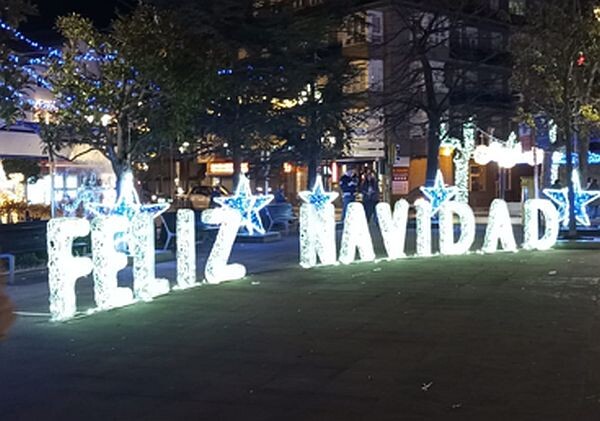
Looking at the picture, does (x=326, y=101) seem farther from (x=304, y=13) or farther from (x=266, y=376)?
(x=266, y=376)

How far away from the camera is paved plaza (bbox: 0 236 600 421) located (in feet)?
20.4

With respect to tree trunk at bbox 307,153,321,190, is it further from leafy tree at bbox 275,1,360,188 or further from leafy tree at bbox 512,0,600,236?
leafy tree at bbox 512,0,600,236

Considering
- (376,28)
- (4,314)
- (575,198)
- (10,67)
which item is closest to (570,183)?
(575,198)

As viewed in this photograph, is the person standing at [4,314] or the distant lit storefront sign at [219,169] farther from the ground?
the distant lit storefront sign at [219,169]

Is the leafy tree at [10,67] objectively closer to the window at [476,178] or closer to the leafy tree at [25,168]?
the leafy tree at [25,168]

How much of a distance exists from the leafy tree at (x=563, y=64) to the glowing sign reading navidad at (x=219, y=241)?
3323 mm

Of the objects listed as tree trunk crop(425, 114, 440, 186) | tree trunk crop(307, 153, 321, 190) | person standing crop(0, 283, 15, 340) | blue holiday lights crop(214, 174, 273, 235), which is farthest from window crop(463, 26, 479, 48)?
person standing crop(0, 283, 15, 340)

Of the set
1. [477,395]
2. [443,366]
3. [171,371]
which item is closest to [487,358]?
[443,366]

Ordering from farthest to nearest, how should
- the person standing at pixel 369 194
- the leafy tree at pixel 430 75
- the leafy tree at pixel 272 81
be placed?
1. the leafy tree at pixel 430 75
2. the person standing at pixel 369 194
3. the leafy tree at pixel 272 81

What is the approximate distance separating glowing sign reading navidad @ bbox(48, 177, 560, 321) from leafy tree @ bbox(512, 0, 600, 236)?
3.32m

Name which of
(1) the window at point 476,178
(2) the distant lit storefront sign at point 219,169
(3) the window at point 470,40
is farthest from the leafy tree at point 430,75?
(2) the distant lit storefront sign at point 219,169

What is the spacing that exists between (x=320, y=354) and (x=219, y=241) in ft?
17.3

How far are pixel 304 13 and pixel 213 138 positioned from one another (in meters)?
5.12

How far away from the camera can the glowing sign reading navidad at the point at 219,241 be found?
9.88 meters
